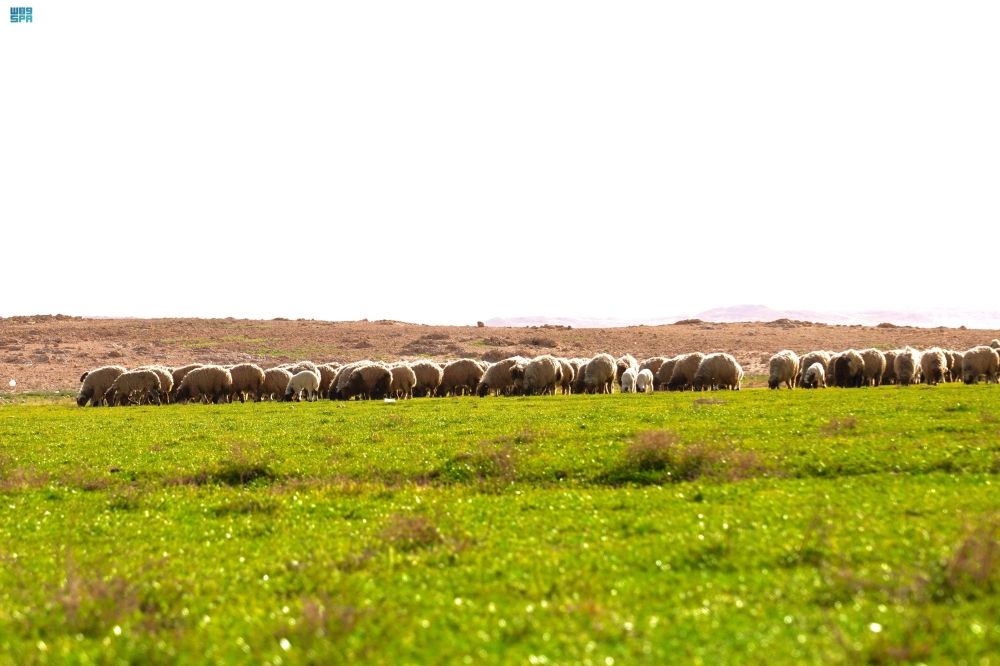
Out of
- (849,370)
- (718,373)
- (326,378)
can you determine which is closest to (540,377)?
(718,373)

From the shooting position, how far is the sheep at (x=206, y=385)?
5056 centimetres

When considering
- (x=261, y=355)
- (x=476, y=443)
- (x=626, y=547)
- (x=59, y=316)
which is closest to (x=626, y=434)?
(x=476, y=443)

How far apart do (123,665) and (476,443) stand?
14455 millimetres

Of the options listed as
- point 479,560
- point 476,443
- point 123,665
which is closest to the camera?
point 123,665

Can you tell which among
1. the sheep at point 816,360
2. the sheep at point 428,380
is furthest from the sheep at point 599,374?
the sheep at point 816,360

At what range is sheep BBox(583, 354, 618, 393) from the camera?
51.0 m

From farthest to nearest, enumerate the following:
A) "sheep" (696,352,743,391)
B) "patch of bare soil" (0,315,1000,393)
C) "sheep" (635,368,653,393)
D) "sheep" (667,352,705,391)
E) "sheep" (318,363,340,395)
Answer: "patch of bare soil" (0,315,1000,393) → "sheep" (318,363,340,395) → "sheep" (635,368,653,393) → "sheep" (667,352,705,391) → "sheep" (696,352,743,391)

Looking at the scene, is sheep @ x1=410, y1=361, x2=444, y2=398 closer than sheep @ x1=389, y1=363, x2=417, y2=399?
No

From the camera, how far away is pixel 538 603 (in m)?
9.27

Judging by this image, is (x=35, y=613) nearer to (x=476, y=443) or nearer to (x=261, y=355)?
(x=476, y=443)

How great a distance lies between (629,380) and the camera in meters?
51.2

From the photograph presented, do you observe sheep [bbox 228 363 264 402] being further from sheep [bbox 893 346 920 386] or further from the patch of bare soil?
sheep [bbox 893 346 920 386]

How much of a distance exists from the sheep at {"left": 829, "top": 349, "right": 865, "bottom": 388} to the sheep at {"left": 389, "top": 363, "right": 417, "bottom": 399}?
1051 inches

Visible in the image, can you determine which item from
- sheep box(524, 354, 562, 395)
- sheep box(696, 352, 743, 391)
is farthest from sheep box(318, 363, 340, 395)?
sheep box(696, 352, 743, 391)
